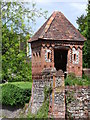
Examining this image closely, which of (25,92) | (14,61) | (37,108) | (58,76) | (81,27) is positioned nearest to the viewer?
(58,76)

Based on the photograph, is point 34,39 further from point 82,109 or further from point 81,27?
point 81,27

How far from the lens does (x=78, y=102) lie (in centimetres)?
1730

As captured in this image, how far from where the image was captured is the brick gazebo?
2297cm

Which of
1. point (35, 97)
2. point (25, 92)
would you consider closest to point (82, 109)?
point (35, 97)

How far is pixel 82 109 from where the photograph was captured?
1738 centimetres

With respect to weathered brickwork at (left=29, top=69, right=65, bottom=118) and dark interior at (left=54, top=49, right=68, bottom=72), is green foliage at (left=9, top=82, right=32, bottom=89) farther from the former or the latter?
weathered brickwork at (left=29, top=69, right=65, bottom=118)

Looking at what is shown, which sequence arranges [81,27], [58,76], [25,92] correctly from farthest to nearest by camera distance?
[81,27] < [25,92] < [58,76]

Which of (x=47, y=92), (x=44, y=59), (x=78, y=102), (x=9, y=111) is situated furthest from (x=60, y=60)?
(x=78, y=102)

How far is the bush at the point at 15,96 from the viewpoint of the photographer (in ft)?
68.7

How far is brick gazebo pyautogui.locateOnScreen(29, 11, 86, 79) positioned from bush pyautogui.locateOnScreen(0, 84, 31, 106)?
1544 mm

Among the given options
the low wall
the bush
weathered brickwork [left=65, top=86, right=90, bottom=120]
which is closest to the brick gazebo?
the bush

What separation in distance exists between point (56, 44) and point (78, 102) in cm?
669

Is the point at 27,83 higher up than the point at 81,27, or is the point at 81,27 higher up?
the point at 81,27

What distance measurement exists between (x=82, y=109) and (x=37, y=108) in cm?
242
